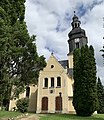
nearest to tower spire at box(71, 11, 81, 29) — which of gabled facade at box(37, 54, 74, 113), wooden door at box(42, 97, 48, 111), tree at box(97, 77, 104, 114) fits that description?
tree at box(97, 77, 104, 114)

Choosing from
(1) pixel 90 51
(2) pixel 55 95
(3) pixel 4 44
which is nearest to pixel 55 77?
(2) pixel 55 95

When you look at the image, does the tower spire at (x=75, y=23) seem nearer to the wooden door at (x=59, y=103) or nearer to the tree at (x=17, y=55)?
the wooden door at (x=59, y=103)

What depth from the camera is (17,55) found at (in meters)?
18.1

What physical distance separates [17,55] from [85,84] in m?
12.8

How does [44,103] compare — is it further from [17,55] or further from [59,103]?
[17,55]

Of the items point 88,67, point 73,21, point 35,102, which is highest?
point 73,21

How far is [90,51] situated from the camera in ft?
98.1

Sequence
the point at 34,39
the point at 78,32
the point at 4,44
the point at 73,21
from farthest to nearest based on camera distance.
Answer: the point at 73,21 < the point at 78,32 < the point at 34,39 < the point at 4,44

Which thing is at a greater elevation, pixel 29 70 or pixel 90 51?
pixel 90 51

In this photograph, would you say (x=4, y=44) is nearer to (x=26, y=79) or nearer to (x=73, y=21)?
(x=26, y=79)

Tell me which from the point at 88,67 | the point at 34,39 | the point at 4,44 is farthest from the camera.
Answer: the point at 88,67

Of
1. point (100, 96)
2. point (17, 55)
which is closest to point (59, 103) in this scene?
point (100, 96)

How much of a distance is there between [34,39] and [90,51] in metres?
12.3

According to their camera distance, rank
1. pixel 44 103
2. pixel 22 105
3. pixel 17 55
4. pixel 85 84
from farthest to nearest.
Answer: pixel 44 103, pixel 22 105, pixel 85 84, pixel 17 55
